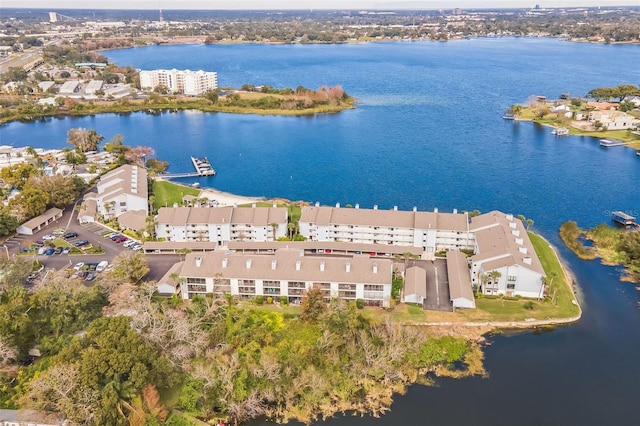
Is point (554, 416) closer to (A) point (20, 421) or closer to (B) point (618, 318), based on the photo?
(B) point (618, 318)

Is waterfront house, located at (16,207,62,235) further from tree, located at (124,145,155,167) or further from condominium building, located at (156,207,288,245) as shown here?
tree, located at (124,145,155,167)

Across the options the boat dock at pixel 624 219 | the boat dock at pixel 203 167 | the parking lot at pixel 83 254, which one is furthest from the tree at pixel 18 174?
the boat dock at pixel 624 219

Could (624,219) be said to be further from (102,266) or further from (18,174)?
(18,174)

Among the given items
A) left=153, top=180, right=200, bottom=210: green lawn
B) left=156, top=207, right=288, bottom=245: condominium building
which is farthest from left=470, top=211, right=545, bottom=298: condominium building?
left=153, top=180, right=200, bottom=210: green lawn

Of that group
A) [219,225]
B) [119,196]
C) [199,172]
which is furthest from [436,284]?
[199,172]

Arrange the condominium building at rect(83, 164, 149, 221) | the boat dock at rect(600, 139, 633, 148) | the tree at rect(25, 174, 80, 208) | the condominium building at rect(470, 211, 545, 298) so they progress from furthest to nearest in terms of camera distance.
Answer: the boat dock at rect(600, 139, 633, 148) → the tree at rect(25, 174, 80, 208) → the condominium building at rect(83, 164, 149, 221) → the condominium building at rect(470, 211, 545, 298)

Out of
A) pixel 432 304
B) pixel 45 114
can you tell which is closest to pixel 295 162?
pixel 432 304

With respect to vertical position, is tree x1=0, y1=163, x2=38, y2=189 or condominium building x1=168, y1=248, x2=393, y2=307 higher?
tree x1=0, y1=163, x2=38, y2=189
